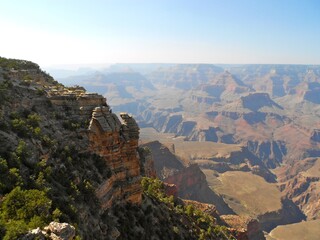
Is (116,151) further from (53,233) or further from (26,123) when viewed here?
(53,233)

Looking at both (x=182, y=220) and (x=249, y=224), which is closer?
(x=182, y=220)

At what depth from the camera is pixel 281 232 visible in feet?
491

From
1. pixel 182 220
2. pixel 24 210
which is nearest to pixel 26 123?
pixel 24 210

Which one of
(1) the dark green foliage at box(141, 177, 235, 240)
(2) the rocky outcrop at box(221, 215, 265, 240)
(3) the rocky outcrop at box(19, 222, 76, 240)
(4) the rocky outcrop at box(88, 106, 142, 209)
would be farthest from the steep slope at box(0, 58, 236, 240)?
(2) the rocky outcrop at box(221, 215, 265, 240)

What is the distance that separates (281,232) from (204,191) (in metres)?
35.2

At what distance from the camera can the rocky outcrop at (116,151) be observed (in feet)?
99.3

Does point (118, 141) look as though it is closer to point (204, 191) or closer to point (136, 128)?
point (136, 128)

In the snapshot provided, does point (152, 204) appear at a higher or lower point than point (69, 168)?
lower

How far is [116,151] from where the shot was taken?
1256 inches

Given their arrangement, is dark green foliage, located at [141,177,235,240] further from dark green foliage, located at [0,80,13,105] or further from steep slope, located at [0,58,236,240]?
dark green foliage, located at [0,80,13,105]

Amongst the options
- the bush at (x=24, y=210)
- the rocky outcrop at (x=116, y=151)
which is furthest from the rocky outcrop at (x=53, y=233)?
the rocky outcrop at (x=116, y=151)

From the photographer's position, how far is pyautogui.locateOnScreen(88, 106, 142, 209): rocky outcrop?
99.3 feet

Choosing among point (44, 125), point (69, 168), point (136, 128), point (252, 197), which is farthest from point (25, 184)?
point (252, 197)

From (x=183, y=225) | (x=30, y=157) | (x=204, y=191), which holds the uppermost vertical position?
(x=30, y=157)
